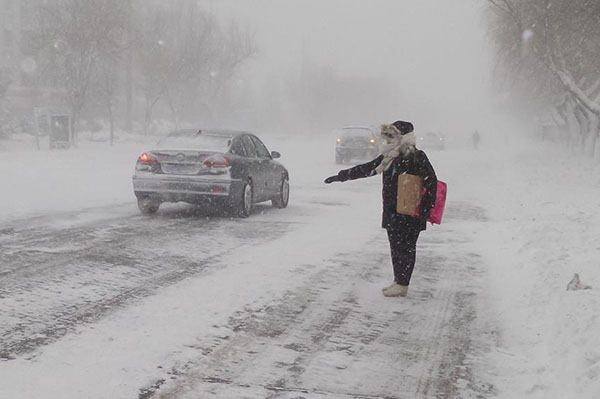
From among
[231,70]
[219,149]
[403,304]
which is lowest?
[403,304]

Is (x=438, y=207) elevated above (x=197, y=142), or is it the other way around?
(x=197, y=142)

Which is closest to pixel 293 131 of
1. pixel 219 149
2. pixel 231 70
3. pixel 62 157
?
pixel 231 70

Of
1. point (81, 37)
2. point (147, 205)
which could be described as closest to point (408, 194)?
point (147, 205)

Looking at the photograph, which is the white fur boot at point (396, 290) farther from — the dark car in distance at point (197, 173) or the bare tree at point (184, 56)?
the bare tree at point (184, 56)

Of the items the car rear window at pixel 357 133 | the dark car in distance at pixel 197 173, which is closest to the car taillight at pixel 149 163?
the dark car in distance at pixel 197 173

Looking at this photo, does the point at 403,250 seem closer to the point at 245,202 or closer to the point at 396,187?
the point at 396,187

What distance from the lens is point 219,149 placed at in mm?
11094

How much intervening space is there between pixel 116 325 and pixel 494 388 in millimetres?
2639

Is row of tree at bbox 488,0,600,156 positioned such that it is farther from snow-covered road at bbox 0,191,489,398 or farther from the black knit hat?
the black knit hat

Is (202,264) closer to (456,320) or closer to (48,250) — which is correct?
(48,250)

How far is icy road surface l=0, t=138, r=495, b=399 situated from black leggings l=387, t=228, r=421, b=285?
0.79 feet

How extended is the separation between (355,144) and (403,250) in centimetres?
2390

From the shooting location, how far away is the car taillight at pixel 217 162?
10.9 metres

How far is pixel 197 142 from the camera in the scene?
11.3m
